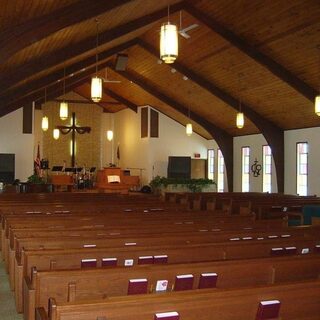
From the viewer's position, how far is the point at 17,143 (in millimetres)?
15711

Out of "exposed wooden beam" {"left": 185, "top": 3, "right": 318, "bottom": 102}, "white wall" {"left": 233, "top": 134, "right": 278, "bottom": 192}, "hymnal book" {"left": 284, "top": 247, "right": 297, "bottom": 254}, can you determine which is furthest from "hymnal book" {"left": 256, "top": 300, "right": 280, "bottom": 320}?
"white wall" {"left": 233, "top": 134, "right": 278, "bottom": 192}

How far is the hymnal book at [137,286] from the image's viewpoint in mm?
2447

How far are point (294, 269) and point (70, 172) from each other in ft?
54.9

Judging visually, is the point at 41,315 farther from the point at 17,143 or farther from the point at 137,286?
the point at 17,143

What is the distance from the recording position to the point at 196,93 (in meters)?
13.8

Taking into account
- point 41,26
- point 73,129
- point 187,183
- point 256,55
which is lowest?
point 187,183

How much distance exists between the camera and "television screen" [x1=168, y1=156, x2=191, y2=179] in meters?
17.2

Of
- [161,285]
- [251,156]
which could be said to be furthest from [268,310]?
[251,156]

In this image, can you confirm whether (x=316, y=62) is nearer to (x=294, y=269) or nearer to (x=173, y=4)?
(x=173, y=4)

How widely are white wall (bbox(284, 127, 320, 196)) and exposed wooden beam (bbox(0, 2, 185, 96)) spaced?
563cm

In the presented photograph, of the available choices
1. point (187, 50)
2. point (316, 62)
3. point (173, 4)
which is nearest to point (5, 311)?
point (173, 4)

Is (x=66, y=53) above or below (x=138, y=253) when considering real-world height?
above

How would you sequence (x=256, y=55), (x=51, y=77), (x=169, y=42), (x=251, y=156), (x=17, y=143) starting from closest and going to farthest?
(x=169, y=42), (x=256, y=55), (x=51, y=77), (x=251, y=156), (x=17, y=143)

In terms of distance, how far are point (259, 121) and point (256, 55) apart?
3.45m
